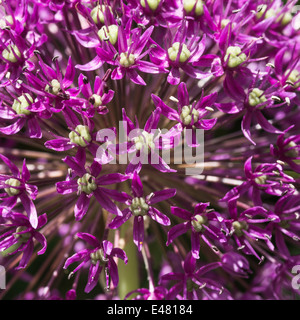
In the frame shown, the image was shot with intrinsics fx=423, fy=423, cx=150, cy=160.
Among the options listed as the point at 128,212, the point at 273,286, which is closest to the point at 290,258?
the point at 273,286

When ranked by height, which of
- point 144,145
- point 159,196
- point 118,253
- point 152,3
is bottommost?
point 118,253

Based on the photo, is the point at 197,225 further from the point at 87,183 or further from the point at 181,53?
the point at 181,53

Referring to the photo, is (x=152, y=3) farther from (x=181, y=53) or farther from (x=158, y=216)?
(x=158, y=216)

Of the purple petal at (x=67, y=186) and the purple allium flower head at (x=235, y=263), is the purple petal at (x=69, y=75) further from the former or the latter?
the purple allium flower head at (x=235, y=263)

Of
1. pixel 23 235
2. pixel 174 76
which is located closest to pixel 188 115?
pixel 174 76

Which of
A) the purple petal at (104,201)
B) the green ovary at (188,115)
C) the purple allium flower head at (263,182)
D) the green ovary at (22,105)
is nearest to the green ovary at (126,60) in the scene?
the green ovary at (188,115)

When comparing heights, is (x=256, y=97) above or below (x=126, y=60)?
below

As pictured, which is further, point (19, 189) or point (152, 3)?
point (152, 3)
